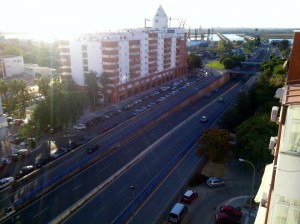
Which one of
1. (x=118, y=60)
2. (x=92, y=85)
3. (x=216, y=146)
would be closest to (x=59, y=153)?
(x=216, y=146)

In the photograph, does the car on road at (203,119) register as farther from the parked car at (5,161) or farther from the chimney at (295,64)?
the chimney at (295,64)

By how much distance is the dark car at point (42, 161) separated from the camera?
2764 cm

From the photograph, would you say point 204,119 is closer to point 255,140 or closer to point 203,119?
point 203,119

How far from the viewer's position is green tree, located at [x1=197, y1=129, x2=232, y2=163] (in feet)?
84.5

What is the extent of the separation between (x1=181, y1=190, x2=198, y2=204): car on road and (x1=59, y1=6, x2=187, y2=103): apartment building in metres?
29.9

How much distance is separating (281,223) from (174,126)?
34.8 m

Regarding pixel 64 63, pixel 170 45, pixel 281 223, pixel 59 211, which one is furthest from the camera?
pixel 170 45

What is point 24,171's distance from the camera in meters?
26.2

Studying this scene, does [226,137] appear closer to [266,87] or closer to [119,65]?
[266,87]

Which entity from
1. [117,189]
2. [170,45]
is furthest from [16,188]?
[170,45]

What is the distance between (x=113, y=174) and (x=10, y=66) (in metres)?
59.8

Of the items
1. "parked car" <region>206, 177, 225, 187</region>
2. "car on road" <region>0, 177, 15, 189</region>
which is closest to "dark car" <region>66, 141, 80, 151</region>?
"car on road" <region>0, 177, 15, 189</region>

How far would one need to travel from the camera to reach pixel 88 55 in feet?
165

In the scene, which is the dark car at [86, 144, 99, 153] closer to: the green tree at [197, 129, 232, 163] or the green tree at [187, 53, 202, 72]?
the green tree at [197, 129, 232, 163]
